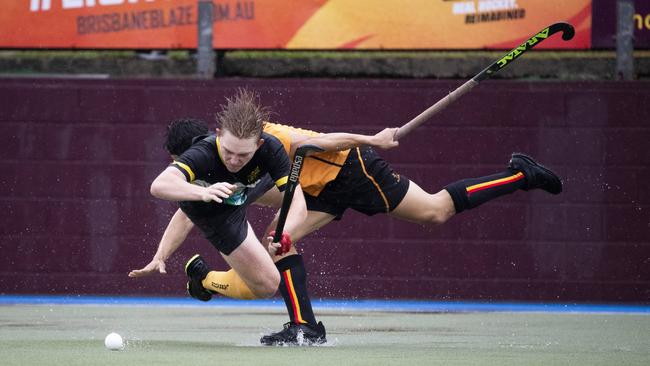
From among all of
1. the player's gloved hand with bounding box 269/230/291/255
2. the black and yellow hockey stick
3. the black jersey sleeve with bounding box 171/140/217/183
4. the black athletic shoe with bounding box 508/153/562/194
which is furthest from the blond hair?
the black athletic shoe with bounding box 508/153/562/194

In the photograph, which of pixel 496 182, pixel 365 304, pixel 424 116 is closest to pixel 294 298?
pixel 424 116

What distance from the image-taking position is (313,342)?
7027mm

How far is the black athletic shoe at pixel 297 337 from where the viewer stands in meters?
7.00

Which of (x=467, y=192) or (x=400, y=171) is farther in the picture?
(x=400, y=171)

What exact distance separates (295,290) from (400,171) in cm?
397

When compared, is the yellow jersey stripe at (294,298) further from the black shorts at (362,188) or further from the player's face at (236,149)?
the player's face at (236,149)

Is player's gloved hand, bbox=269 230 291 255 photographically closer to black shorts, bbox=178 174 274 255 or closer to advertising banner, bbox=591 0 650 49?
black shorts, bbox=178 174 274 255

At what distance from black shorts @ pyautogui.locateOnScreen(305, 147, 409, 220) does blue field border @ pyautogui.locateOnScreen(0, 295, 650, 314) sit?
252 cm

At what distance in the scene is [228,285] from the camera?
7230mm

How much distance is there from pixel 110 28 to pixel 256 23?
1.25m

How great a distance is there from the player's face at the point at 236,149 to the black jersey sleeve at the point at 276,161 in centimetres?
23

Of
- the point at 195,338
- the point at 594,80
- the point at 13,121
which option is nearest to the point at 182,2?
the point at 13,121

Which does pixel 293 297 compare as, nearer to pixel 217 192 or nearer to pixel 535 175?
pixel 217 192

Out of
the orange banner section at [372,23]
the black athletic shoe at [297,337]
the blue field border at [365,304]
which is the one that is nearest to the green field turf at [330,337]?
the black athletic shoe at [297,337]
